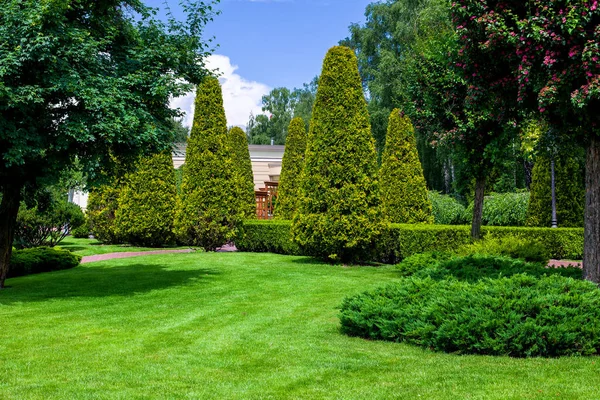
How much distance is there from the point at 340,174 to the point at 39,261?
8.35 meters

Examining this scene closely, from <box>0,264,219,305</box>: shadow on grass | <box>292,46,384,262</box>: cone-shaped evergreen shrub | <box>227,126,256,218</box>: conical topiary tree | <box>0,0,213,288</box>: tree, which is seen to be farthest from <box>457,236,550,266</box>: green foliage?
<box>227,126,256,218</box>: conical topiary tree

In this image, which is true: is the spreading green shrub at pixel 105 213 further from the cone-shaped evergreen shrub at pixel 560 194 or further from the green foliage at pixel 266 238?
the cone-shaped evergreen shrub at pixel 560 194

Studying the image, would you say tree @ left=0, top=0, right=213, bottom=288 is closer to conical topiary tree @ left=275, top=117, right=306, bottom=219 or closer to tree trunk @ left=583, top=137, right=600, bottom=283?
tree trunk @ left=583, top=137, right=600, bottom=283

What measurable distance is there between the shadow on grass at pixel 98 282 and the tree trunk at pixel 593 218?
712 centimetres

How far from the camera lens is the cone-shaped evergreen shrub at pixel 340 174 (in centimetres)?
1361

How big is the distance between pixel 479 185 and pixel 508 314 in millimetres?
8152

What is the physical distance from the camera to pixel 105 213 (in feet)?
69.5

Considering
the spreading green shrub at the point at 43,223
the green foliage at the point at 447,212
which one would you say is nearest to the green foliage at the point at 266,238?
the spreading green shrub at the point at 43,223

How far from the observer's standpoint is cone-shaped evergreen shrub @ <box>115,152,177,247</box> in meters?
19.7

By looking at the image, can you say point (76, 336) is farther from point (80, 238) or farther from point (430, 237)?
point (80, 238)

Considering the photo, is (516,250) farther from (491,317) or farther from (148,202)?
(148,202)

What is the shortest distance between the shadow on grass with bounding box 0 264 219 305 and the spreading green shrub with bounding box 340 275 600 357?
5.28 m

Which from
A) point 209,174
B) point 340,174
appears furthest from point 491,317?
point 209,174

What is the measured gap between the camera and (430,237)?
14.1 metres
